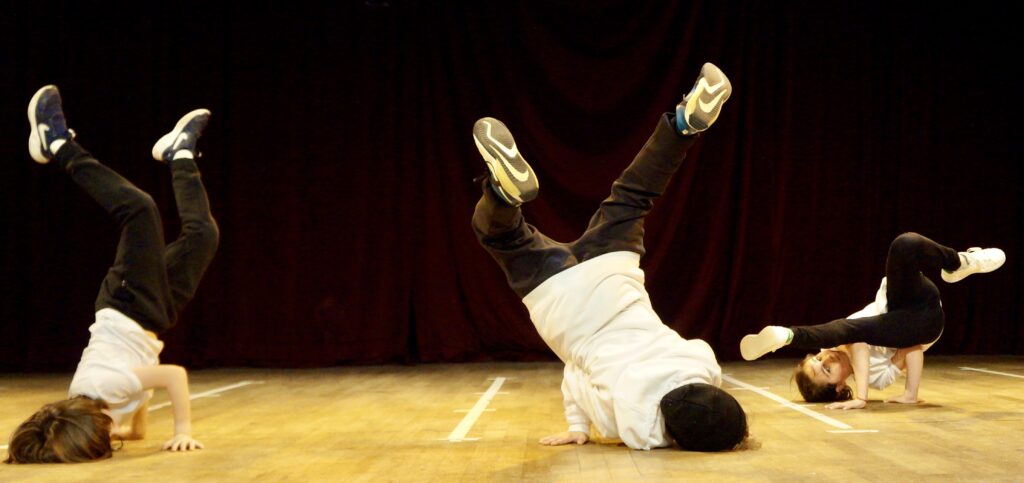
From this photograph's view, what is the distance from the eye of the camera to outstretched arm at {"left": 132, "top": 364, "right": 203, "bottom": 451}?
11.3 ft

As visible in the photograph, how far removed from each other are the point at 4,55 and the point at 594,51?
15.1 feet

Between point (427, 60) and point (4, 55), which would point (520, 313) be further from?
point (4, 55)

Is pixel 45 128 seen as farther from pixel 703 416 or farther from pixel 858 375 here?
pixel 858 375

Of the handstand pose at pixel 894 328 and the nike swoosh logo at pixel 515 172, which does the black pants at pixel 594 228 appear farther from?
the handstand pose at pixel 894 328

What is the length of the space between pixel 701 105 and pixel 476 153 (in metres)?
4.76

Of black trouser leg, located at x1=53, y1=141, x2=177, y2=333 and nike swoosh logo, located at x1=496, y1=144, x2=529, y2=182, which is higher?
nike swoosh logo, located at x1=496, y1=144, x2=529, y2=182

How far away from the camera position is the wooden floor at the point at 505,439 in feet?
9.30

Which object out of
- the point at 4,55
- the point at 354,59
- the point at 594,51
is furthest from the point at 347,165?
the point at 4,55

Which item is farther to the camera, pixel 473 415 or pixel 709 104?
pixel 473 415

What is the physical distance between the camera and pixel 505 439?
355 centimetres

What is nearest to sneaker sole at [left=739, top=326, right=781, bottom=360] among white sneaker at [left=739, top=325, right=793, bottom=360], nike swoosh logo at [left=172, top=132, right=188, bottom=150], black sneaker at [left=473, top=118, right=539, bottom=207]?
white sneaker at [left=739, top=325, right=793, bottom=360]

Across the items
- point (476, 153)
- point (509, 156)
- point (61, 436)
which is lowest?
point (61, 436)

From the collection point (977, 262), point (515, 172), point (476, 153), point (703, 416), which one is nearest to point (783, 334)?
point (703, 416)

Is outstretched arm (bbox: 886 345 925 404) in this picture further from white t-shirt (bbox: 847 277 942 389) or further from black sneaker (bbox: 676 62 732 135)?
black sneaker (bbox: 676 62 732 135)
